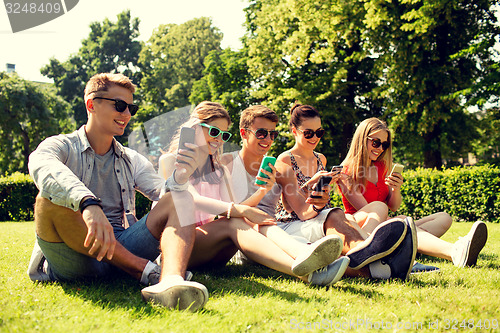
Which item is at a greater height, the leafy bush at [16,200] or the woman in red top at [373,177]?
the woman in red top at [373,177]

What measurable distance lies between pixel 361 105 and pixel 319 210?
18.7m

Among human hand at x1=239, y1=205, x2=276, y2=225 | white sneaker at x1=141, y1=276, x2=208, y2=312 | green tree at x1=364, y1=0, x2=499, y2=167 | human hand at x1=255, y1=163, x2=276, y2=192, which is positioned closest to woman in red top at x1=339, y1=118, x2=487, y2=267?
human hand at x1=255, y1=163, x2=276, y2=192

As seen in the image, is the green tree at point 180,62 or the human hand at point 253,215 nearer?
the human hand at point 253,215

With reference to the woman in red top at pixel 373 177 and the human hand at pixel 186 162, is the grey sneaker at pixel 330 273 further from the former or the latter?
the woman in red top at pixel 373 177

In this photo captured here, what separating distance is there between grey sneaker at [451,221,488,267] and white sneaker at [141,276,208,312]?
9.84 ft

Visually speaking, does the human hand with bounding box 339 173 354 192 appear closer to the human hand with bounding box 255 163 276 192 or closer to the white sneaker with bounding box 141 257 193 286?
the human hand with bounding box 255 163 276 192

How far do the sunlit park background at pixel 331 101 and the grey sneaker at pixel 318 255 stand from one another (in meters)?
0.20

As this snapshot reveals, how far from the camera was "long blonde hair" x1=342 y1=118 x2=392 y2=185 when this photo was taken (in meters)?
5.01

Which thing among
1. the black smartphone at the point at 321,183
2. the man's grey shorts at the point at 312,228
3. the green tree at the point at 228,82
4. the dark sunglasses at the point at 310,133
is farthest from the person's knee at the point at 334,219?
the green tree at the point at 228,82

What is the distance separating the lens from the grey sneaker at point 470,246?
13.6ft

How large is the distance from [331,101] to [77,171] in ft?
58.0

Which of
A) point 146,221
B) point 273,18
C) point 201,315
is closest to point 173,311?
point 201,315

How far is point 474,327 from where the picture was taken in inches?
93.8

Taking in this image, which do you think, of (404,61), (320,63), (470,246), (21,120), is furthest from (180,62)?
(470,246)
